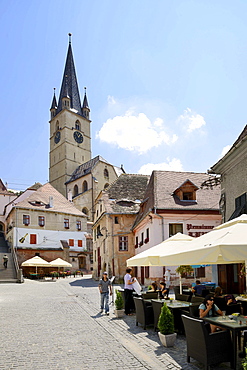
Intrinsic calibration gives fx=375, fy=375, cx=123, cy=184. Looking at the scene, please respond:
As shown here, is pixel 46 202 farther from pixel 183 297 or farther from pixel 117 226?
pixel 183 297

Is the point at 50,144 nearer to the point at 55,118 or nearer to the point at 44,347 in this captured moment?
the point at 55,118

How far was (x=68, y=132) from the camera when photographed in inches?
3524

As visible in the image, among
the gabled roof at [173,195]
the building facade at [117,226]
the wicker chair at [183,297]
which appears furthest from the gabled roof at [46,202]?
the wicker chair at [183,297]

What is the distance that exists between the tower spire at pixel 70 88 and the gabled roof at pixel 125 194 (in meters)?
55.9

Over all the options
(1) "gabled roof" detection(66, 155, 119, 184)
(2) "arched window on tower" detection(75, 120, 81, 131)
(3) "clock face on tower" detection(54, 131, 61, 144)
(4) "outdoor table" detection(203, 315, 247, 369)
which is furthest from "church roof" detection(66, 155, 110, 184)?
(4) "outdoor table" detection(203, 315, 247, 369)

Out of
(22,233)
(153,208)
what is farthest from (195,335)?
(22,233)

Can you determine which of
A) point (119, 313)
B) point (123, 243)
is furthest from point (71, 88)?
point (119, 313)

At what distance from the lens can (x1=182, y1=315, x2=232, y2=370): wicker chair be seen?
20.4ft

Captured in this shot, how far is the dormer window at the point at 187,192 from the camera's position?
87.9 feet

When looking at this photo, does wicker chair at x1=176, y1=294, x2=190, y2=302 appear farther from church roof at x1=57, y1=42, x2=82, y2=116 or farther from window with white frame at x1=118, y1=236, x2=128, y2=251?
church roof at x1=57, y1=42, x2=82, y2=116

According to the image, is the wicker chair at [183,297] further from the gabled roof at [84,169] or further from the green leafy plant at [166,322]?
the gabled roof at [84,169]

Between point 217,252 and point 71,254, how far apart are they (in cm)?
4677

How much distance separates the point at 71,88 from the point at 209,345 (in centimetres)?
9329

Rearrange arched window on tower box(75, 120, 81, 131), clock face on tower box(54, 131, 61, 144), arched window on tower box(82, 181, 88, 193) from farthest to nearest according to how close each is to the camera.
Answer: arched window on tower box(75, 120, 81, 131), clock face on tower box(54, 131, 61, 144), arched window on tower box(82, 181, 88, 193)
